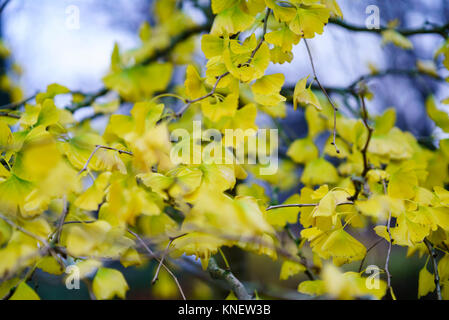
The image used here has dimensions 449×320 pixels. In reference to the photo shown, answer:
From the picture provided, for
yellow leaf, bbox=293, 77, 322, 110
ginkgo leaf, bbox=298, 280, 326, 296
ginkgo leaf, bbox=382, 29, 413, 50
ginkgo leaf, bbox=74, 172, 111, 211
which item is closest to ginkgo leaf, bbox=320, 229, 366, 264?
ginkgo leaf, bbox=298, 280, 326, 296

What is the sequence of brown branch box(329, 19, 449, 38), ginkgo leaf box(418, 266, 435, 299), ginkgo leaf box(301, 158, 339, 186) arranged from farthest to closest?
brown branch box(329, 19, 449, 38)
ginkgo leaf box(301, 158, 339, 186)
ginkgo leaf box(418, 266, 435, 299)

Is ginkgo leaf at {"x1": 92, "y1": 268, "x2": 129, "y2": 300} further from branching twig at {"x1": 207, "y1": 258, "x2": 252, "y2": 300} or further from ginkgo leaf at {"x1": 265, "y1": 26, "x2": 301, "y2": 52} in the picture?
ginkgo leaf at {"x1": 265, "y1": 26, "x2": 301, "y2": 52}

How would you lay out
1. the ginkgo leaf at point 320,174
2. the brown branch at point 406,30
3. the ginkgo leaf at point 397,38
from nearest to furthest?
the ginkgo leaf at point 320,174
the brown branch at point 406,30
the ginkgo leaf at point 397,38

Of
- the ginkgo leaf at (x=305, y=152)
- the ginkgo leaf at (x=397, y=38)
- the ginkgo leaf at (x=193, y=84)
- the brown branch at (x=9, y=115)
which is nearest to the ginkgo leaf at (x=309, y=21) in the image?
the ginkgo leaf at (x=193, y=84)

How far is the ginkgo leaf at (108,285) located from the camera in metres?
0.41

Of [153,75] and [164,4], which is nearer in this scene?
[153,75]

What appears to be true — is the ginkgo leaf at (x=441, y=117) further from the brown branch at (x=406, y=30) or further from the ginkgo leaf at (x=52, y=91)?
the ginkgo leaf at (x=52, y=91)

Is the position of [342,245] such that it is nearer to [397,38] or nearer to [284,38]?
[284,38]

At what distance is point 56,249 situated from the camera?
1.13ft

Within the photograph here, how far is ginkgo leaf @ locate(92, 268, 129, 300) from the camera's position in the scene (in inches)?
16.0

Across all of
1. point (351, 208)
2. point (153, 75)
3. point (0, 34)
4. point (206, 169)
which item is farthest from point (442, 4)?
point (0, 34)

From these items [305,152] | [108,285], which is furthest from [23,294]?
[305,152]
